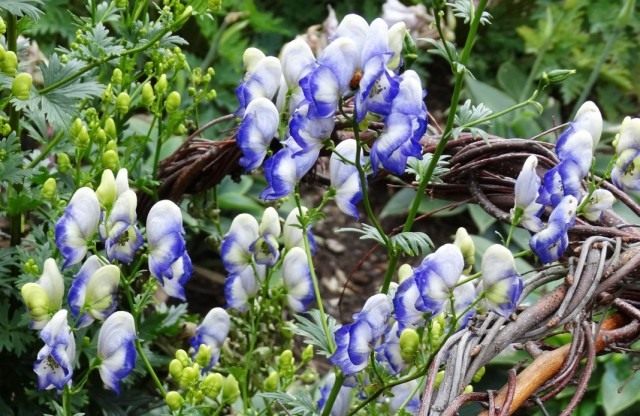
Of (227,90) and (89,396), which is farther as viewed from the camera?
(227,90)

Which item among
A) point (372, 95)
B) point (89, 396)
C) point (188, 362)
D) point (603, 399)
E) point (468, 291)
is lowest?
point (603, 399)

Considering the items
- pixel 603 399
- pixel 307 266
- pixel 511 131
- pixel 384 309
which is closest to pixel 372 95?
pixel 384 309

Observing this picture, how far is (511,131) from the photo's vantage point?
3.17m


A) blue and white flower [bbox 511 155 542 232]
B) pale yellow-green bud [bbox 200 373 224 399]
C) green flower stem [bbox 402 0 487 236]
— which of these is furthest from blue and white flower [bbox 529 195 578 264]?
pale yellow-green bud [bbox 200 373 224 399]

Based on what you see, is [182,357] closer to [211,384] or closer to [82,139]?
[211,384]

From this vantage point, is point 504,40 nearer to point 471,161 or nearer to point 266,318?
point 266,318

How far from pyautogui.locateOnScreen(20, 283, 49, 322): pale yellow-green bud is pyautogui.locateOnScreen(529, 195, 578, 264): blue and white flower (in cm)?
53

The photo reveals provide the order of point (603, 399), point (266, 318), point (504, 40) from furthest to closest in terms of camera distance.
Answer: point (504, 40)
point (603, 399)
point (266, 318)

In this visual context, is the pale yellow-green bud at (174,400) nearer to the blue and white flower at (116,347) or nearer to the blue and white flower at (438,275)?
the blue and white flower at (116,347)

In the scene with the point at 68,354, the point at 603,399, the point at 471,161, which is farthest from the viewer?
the point at 603,399

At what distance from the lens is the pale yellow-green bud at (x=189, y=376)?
3.92 ft

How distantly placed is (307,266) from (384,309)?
0.23 m

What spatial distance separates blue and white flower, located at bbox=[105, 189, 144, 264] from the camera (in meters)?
1.15

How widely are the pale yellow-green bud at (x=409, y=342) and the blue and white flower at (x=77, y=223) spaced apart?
0.36 m
